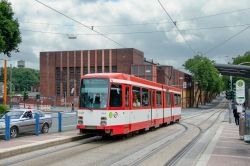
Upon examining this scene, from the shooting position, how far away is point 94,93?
62.3ft

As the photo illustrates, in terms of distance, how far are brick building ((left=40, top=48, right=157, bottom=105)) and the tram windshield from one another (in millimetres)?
61078

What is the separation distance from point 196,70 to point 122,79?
81964 millimetres

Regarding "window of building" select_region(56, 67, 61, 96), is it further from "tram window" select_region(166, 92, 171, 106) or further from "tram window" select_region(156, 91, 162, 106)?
"tram window" select_region(156, 91, 162, 106)

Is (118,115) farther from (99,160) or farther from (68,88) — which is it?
(68,88)

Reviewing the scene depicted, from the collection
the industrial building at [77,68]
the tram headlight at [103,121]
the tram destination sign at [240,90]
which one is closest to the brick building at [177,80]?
the industrial building at [77,68]

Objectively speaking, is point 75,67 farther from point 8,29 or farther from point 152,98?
point 152,98

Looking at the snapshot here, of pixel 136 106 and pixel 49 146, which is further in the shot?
pixel 136 106

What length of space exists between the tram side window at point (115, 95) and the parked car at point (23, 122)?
459 cm

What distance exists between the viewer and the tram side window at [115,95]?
1885 centimetres

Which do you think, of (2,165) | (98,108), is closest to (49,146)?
(98,108)

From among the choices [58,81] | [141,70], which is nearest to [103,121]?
[141,70]

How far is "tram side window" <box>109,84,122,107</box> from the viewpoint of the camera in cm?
1885

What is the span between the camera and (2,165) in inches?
465

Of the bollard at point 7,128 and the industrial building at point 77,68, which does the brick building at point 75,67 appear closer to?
the industrial building at point 77,68
